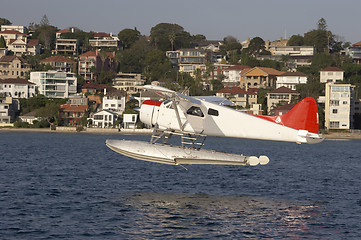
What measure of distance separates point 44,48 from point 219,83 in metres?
58.9

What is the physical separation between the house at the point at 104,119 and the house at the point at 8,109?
15.9 m

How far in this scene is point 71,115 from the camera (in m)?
112

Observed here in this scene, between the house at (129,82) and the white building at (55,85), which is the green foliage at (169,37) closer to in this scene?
the house at (129,82)

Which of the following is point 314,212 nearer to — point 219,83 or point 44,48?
point 219,83

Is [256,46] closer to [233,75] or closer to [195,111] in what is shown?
[233,75]

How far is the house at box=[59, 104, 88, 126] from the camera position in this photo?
111 metres

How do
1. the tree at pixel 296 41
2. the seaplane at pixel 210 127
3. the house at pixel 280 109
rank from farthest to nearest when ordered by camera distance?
1. the tree at pixel 296 41
2. the house at pixel 280 109
3. the seaplane at pixel 210 127

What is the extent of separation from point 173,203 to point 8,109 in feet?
292

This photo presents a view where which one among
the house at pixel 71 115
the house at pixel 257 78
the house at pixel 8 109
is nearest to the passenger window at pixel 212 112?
the house at pixel 71 115

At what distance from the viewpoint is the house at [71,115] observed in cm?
11081

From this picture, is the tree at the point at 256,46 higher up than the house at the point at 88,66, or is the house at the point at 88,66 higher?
the tree at the point at 256,46

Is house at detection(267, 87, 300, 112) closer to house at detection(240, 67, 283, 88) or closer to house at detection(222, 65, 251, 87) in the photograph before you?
house at detection(240, 67, 283, 88)

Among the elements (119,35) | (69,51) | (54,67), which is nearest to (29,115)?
(54,67)

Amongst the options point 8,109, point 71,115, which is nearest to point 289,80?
point 71,115
